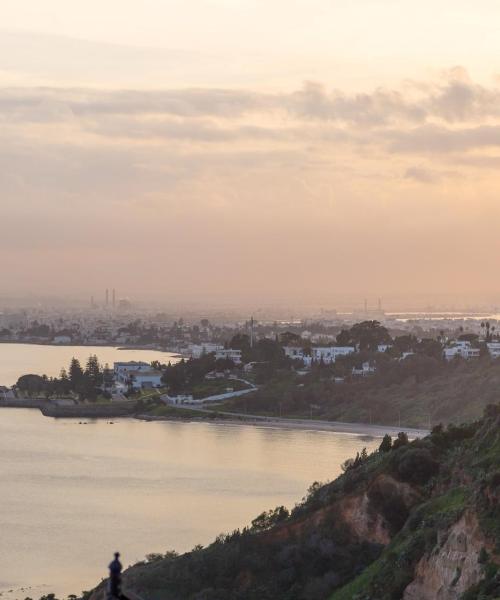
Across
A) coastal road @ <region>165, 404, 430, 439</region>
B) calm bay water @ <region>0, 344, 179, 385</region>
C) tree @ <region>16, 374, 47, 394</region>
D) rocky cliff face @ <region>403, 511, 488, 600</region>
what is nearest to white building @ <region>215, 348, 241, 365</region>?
tree @ <region>16, 374, 47, 394</region>

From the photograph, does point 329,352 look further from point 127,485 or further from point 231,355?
point 127,485

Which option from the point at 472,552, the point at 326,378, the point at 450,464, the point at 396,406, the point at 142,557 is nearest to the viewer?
the point at 472,552

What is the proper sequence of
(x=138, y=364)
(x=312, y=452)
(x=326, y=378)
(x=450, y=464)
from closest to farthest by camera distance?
(x=450, y=464) < (x=312, y=452) < (x=326, y=378) < (x=138, y=364)

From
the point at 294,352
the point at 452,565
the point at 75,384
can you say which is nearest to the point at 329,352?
the point at 294,352

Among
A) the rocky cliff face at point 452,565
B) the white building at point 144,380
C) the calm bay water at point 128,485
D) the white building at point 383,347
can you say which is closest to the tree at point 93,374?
the white building at point 144,380

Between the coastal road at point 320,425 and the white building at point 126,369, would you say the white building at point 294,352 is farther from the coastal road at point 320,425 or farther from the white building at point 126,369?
the coastal road at point 320,425

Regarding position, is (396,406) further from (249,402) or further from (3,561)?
(3,561)

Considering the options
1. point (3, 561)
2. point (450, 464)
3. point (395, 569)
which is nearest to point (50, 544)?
point (3, 561)

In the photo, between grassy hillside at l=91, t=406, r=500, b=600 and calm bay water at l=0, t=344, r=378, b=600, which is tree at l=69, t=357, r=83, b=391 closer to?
calm bay water at l=0, t=344, r=378, b=600
